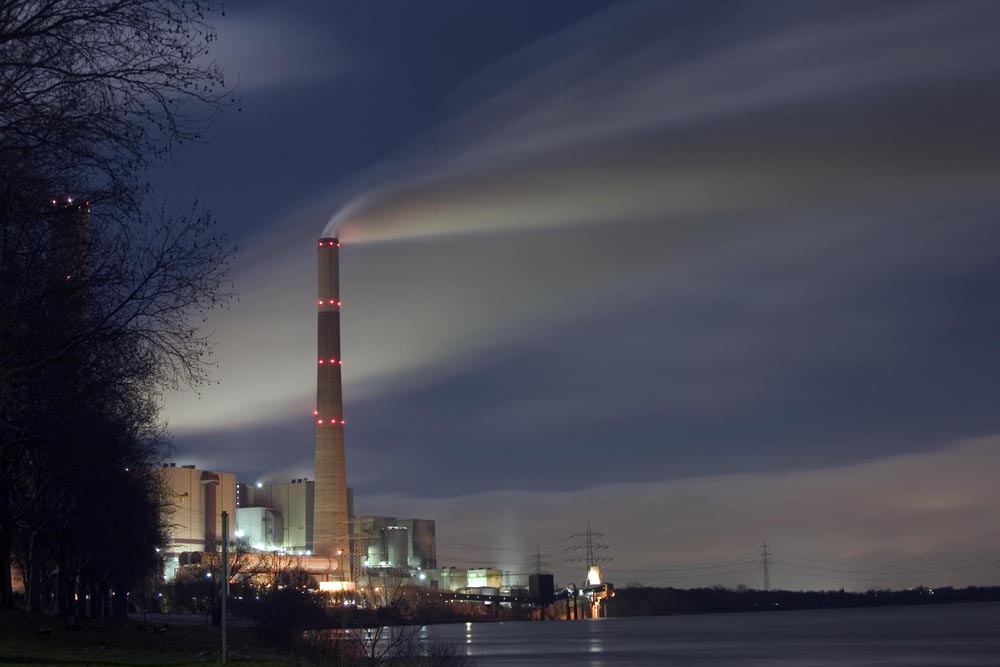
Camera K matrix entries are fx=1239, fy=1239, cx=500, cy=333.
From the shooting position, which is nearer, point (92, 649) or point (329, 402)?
point (92, 649)

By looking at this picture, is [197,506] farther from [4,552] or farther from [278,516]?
[4,552]

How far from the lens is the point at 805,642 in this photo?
9562 centimetres

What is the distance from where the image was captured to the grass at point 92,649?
25.6 meters

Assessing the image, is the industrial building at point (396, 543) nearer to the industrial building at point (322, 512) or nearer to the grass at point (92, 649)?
the industrial building at point (322, 512)

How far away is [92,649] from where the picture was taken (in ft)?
99.2

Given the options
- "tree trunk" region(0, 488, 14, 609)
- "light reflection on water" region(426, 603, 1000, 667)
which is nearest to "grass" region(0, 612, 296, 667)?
"tree trunk" region(0, 488, 14, 609)

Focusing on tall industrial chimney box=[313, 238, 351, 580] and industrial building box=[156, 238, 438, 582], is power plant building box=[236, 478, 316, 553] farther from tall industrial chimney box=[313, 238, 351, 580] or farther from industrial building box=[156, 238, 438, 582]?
tall industrial chimney box=[313, 238, 351, 580]

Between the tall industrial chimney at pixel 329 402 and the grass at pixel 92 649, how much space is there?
83927 millimetres

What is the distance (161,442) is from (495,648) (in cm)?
4378

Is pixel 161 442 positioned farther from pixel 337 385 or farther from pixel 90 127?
pixel 337 385

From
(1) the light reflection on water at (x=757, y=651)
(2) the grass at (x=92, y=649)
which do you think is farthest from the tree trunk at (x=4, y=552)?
(1) the light reflection on water at (x=757, y=651)

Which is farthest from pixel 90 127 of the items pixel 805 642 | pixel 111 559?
pixel 805 642

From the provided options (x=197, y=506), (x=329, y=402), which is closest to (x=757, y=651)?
(x=329, y=402)

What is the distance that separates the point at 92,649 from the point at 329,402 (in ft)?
310
